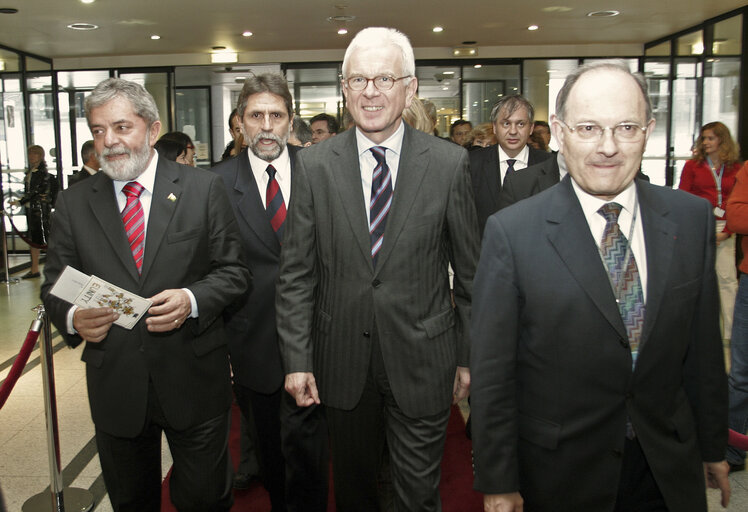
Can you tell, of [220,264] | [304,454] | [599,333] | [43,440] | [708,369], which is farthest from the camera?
[43,440]

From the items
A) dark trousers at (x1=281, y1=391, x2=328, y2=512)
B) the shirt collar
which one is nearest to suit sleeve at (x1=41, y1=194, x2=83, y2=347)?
dark trousers at (x1=281, y1=391, x2=328, y2=512)

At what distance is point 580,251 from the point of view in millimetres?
1577

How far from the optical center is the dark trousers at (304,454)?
104 inches

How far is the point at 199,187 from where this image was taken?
237 centimetres

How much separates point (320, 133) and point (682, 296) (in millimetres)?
4447

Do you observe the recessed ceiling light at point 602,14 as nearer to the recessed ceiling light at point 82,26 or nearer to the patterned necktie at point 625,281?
the recessed ceiling light at point 82,26

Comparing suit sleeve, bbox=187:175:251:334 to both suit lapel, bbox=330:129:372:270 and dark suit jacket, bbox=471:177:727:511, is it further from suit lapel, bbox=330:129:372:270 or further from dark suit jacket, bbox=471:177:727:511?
dark suit jacket, bbox=471:177:727:511

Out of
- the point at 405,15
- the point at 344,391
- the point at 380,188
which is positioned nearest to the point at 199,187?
the point at 380,188

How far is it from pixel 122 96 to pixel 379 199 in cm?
97

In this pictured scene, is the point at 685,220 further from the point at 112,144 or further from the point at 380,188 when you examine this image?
the point at 112,144

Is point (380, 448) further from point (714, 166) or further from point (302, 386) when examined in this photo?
point (714, 166)

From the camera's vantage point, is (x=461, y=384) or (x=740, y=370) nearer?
(x=461, y=384)

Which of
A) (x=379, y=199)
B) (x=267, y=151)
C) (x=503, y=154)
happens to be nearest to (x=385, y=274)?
(x=379, y=199)

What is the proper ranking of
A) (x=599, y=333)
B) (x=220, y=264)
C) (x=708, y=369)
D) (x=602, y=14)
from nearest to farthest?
(x=599, y=333), (x=708, y=369), (x=220, y=264), (x=602, y=14)
